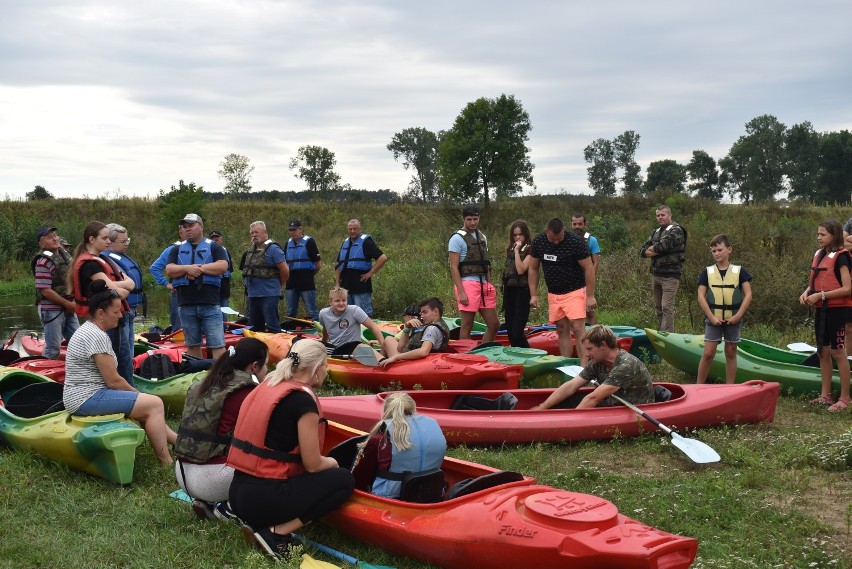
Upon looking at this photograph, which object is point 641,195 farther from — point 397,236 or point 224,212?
point 224,212

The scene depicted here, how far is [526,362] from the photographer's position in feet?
23.5

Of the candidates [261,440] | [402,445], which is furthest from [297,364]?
[402,445]

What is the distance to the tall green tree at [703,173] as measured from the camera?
5697 cm

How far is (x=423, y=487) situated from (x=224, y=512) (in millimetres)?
1083

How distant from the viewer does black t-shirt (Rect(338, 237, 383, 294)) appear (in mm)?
9508

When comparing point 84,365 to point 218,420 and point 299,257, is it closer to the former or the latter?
point 218,420

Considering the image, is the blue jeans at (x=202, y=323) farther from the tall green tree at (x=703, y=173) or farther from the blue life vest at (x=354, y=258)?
the tall green tree at (x=703, y=173)

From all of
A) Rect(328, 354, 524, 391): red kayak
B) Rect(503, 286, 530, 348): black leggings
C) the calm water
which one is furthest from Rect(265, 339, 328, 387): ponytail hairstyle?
the calm water

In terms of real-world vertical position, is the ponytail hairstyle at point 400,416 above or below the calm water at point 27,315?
above

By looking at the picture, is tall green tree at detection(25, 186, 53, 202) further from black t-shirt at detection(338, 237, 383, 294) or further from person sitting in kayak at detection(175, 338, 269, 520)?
person sitting in kayak at detection(175, 338, 269, 520)

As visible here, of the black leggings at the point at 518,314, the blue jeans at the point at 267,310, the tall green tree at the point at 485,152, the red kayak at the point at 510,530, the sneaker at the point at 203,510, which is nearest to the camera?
the red kayak at the point at 510,530

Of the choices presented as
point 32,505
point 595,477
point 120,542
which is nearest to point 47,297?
point 32,505

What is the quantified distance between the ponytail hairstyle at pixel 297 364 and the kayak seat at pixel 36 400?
2596 mm

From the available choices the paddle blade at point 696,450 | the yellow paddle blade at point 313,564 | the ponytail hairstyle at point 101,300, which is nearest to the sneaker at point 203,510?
the yellow paddle blade at point 313,564
